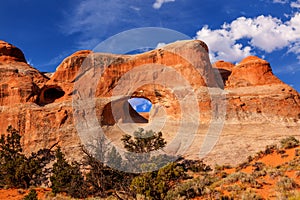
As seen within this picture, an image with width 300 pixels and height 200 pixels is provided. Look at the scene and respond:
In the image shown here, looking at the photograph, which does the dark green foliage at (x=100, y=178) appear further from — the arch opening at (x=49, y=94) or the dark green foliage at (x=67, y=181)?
the arch opening at (x=49, y=94)

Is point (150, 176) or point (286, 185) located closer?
point (286, 185)

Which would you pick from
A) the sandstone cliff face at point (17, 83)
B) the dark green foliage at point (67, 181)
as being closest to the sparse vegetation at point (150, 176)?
the dark green foliage at point (67, 181)

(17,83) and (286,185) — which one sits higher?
(17,83)

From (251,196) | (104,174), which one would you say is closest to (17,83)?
(104,174)

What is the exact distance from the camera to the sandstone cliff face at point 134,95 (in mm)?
32000

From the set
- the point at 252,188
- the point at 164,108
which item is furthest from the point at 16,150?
the point at 252,188

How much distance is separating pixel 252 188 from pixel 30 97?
28.9 m

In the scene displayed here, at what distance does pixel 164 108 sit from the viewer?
1367 inches

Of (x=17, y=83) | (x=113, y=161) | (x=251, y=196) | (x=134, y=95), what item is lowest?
(x=251, y=196)

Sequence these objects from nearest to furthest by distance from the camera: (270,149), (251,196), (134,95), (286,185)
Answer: (251,196) → (286,185) → (270,149) → (134,95)

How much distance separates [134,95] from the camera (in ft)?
116

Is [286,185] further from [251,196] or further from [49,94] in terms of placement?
[49,94]

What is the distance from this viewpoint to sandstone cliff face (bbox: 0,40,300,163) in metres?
32.0

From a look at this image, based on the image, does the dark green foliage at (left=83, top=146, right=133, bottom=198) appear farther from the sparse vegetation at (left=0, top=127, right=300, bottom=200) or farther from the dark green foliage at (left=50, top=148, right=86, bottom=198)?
the dark green foliage at (left=50, top=148, right=86, bottom=198)
